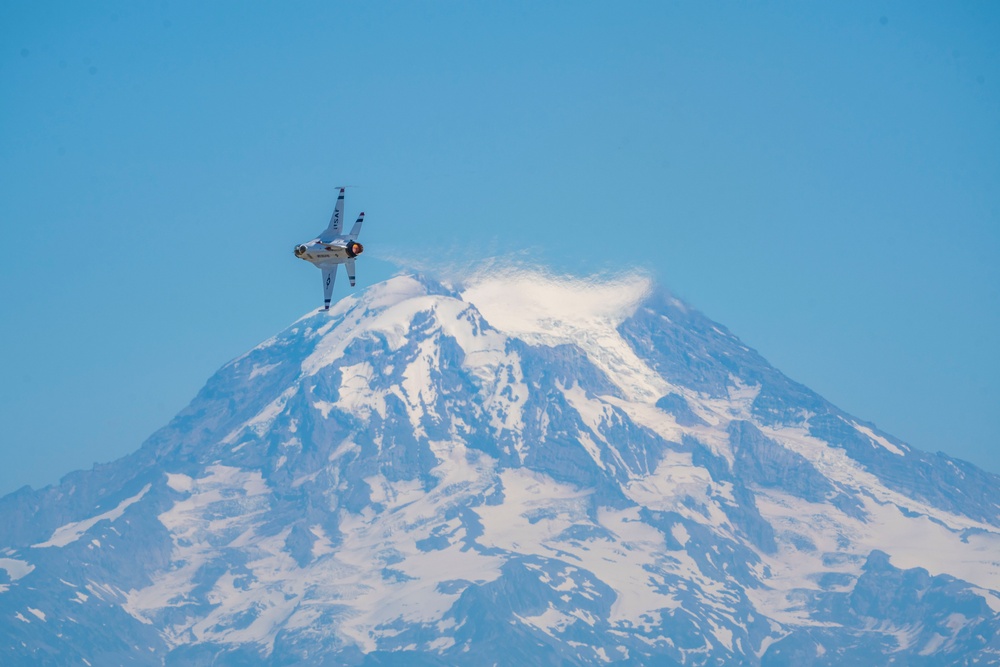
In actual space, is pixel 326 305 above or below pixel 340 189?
below

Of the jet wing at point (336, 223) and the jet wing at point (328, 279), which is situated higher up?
the jet wing at point (336, 223)

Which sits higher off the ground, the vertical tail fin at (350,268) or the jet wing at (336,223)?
the jet wing at (336,223)

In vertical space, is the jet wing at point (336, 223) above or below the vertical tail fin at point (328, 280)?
above

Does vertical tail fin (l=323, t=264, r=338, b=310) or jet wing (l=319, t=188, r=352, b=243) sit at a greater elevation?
jet wing (l=319, t=188, r=352, b=243)
